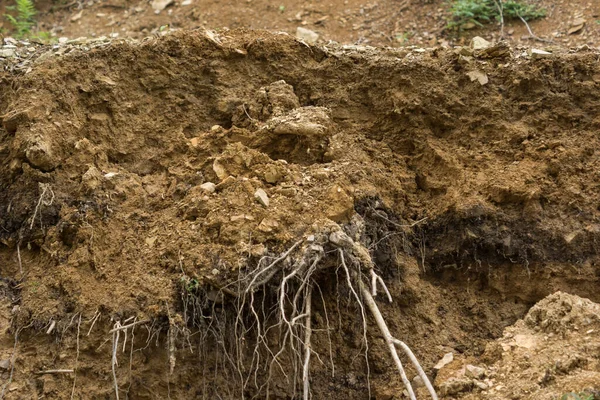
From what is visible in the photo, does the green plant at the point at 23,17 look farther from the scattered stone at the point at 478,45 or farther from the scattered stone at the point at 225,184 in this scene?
the scattered stone at the point at 478,45

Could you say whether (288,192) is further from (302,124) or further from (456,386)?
(456,386)

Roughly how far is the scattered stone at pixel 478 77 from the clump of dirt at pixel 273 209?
4cm

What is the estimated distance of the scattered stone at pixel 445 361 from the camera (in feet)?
14.2

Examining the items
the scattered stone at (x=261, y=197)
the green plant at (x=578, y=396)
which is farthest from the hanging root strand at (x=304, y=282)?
the green plant at (x=578, y=396)

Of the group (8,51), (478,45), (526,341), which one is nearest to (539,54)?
(478,45)

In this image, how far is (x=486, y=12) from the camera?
7035 mm

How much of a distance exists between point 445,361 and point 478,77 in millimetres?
1997

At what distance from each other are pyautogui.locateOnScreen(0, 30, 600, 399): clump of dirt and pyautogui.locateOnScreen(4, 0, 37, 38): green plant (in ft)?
11.3

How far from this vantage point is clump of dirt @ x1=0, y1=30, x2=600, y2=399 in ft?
13.2

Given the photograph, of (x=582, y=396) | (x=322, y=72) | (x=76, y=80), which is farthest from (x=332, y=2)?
(x=582, y=396)

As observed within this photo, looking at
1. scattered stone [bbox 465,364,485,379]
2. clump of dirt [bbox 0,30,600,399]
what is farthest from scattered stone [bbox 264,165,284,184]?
scattered stone [bbox 465,364,485,379]

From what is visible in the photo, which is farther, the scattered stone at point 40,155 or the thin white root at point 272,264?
the scattered stone at point 40,155

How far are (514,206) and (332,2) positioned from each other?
3826 millimetres

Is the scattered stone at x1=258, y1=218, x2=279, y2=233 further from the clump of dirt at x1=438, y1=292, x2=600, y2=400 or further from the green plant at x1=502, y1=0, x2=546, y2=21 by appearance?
the green plant at x1=502, y1=0, x2=546, y2=21
